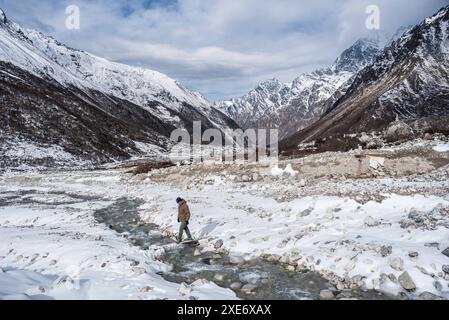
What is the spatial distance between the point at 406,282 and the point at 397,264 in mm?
809

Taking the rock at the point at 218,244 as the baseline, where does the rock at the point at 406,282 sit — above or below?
below

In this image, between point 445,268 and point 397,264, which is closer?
point 445,268

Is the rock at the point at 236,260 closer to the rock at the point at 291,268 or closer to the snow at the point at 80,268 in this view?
the rock at the point at 291,268

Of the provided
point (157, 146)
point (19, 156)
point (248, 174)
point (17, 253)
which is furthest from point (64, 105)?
point (17, 253)

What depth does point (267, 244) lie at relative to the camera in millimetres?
16781

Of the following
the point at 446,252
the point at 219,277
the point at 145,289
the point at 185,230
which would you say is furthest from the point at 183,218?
the point at 446,252

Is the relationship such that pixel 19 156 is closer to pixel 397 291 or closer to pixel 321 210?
pixel 321 210

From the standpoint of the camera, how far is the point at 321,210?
66.0 feet

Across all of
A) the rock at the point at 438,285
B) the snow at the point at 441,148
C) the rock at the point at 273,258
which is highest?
the snow at the point at 441,148

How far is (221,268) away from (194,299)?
3895 millimetres

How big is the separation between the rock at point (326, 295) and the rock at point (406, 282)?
196 cm

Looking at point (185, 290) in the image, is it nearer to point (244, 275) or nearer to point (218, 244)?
point (244, 275)

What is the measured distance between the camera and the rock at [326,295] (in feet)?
38.6

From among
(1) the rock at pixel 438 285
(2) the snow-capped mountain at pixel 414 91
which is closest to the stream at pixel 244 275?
(1) the rock at pixel 438 285
